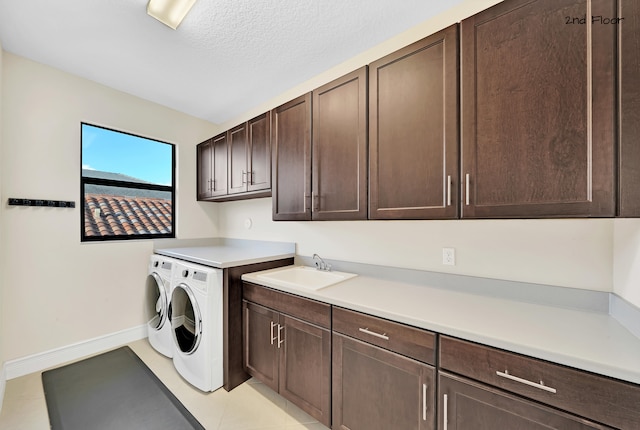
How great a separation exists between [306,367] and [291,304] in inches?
15.4

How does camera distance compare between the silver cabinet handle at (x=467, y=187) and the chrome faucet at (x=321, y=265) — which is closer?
the silver cabinet handle at (x=467, y=187)

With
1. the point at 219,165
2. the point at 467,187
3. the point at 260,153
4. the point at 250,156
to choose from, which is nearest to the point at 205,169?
the point at 219,165

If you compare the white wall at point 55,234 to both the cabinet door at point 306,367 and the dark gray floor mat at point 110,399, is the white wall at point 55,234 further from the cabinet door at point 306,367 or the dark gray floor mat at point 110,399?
the cabinet door at point 306,367

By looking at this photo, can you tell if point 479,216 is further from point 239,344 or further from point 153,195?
point 153,195

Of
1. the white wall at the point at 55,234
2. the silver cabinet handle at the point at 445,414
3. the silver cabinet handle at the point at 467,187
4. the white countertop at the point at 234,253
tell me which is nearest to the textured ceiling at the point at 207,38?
the white wall at the point at 55,234

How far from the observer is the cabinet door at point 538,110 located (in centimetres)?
91

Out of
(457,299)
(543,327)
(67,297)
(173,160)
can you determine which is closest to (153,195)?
(173,160)

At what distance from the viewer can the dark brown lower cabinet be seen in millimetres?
1467

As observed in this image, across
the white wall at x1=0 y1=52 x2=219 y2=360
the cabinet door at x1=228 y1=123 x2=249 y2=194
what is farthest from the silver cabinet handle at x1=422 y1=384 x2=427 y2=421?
the white wall at x1=0 y1=52 x2=219 y2=360

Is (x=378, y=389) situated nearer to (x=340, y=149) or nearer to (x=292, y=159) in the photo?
(x=340, y=149)

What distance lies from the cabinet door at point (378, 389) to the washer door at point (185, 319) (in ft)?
3.85

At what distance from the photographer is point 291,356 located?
1638mm

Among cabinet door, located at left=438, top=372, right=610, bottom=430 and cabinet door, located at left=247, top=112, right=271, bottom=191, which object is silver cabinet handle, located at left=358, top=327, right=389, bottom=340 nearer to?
cabinet door, located at left=438, top=372, right=610, bottom=430

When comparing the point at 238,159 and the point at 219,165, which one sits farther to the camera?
the point at 219,165
